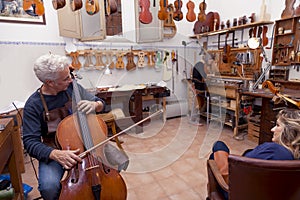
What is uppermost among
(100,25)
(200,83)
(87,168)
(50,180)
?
(100,25)

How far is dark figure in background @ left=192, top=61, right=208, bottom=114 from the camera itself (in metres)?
3.97

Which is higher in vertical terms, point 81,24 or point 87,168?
point 81,24

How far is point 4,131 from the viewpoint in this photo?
1450mm

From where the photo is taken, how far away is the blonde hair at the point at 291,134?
3.35 feet

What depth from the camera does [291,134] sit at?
1.05 meters

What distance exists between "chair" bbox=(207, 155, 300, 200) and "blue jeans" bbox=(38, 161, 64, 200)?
1.03 m

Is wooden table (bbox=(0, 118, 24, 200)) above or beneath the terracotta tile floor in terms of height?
above

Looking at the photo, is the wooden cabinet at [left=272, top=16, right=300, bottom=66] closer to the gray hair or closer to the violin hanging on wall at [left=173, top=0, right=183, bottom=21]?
the violin hanging on wall at [left=173, top=0, right=183, bottom=21]

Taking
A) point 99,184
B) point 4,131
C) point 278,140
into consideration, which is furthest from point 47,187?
point 278,140

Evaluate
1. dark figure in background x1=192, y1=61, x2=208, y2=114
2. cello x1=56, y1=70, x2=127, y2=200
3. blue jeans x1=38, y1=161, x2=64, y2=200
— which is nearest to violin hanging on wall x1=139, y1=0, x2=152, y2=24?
dark figure in background x1=192, y1=61, x2=208, y2=114

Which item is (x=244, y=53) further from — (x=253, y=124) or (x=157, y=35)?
(x=157, y=35)

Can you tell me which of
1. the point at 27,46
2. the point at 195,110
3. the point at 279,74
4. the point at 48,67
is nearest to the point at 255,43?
the point at 279,74

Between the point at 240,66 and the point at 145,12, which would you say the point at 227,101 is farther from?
the point at 145,12

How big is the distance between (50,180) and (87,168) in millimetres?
274
